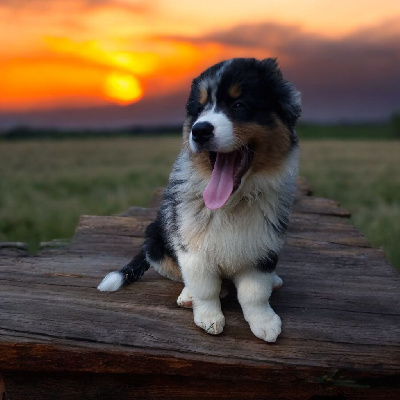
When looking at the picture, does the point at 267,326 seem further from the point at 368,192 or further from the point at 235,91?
the point at 368,192

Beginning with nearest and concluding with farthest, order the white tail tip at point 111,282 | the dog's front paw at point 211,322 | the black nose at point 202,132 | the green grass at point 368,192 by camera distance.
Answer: the black nose at point 202,132, the dog's front paw at point 211,322, the white tail tip at point 111,282, the green grass at point 368,192

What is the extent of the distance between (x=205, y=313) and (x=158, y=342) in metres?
0.32

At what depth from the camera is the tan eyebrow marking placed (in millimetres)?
2598

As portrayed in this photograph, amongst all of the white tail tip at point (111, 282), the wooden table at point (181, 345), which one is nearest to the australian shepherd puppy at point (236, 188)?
the wooden table at point (181, 345)

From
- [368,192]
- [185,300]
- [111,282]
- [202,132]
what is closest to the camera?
[202,132]

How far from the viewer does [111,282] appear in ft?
11.1

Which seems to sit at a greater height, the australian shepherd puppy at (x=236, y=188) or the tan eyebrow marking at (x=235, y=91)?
the tan eyebrow marking at (x=235, y=91)

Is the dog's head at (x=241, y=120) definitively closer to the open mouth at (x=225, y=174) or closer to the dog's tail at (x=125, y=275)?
the open mouth at (x=225, y=174)

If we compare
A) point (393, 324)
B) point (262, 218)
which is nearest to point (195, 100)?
point (262, 218)

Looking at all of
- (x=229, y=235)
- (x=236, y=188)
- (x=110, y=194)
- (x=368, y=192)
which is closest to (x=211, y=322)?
(x=229, y=235)

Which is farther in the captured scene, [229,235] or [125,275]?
[125,275]

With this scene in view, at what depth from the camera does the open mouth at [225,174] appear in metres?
2.61

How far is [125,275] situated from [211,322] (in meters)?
0.83

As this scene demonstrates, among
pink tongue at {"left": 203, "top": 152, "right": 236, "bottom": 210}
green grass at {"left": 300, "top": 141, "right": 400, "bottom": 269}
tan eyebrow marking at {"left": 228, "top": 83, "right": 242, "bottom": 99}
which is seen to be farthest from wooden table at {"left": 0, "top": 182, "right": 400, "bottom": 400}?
green grass at {"left": 300, "top": 141, "right": 400, "bottom": 269}
